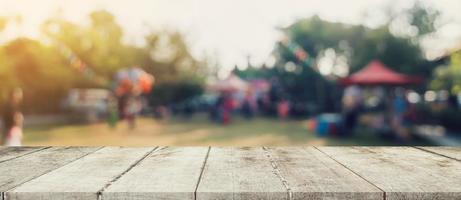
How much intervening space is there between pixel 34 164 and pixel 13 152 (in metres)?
0.43

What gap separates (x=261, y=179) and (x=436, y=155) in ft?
3.03

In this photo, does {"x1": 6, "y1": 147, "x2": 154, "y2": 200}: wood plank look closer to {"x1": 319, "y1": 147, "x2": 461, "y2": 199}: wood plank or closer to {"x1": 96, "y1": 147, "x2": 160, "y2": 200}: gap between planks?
{"x1": 96, "y1": 147, "x2": 160, "y2": 200}: gap between planks

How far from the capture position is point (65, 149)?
2.04 m

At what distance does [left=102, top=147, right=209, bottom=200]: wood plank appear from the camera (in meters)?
1.10

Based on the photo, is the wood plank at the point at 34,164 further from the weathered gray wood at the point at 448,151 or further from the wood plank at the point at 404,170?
the weathered gray wood at the point at 448,151

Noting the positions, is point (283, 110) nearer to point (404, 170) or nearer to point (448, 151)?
point (448, 151)

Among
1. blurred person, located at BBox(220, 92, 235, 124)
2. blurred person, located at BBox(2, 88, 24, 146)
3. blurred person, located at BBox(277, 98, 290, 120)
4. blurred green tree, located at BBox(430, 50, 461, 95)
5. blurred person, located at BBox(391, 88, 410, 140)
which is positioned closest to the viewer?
blurred person, located at BBox(2, 88, 24, 146)

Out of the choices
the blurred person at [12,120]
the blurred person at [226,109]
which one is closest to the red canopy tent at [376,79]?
the blurred person at [226,109]

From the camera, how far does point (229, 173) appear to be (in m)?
1.37

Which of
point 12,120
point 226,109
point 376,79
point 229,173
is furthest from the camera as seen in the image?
point 226,109

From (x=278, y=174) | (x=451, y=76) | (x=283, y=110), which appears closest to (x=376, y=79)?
(x=451, y=76)

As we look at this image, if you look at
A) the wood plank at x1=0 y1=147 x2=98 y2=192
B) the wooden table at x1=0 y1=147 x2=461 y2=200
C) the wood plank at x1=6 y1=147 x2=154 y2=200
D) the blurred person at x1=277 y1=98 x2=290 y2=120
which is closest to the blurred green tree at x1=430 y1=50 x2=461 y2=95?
the blurred person at x1=277 y1=98 x2=290 y2=120

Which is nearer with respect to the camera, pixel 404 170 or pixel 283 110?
pixel 404 170

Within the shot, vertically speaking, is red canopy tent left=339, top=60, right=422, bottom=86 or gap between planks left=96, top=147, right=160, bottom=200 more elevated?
red canopy tent left=339, top=60, right=422, bottom=86
